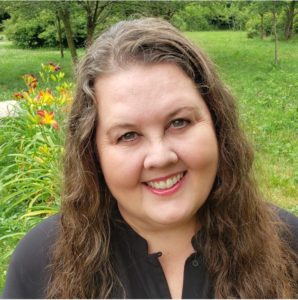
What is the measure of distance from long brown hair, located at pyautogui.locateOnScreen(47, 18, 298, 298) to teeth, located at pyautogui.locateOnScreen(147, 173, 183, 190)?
0.22 meters

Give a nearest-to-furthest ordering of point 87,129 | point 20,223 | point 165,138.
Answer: point 165,138
point 87,129
point 20,223

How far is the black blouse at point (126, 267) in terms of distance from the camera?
1.43m

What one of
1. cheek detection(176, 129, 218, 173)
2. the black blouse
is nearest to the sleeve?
the black blouse

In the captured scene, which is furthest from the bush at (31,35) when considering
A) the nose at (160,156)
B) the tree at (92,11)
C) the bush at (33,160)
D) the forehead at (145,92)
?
the nose at (160,156)

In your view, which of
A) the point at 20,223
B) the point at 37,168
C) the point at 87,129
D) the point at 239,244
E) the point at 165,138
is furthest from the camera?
the point at 37,168

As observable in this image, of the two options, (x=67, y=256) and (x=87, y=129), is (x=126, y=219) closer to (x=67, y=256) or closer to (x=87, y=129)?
(x=67, y=256)

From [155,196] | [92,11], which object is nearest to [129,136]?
[155,196]

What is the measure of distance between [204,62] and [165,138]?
0.94ft

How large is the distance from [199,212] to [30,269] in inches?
20.8

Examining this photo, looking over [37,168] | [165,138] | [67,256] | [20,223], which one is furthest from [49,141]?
[165,138]

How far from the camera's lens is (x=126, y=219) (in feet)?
5.04

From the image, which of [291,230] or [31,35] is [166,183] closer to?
[291,230]

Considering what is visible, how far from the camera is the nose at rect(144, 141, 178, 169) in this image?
128 cm

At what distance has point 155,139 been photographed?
130 centimetres
